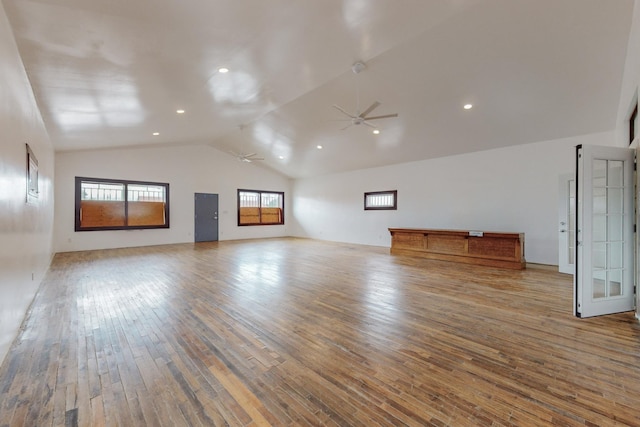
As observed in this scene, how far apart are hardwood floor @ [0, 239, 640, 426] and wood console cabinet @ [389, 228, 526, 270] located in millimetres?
1452

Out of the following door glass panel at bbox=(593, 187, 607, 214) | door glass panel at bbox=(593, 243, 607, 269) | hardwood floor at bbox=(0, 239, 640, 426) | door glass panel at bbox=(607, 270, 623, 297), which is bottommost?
hardwood floor at bbox=(0, 239, 640, 426)

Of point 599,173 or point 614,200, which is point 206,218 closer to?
point 599,173

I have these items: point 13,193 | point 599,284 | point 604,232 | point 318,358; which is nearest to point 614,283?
point 599,284

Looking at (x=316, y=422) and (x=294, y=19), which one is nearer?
(x=316, y=422)

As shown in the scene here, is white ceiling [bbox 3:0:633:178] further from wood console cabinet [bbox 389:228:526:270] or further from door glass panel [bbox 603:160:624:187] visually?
wood console cabinet [bbox 389:228:526:270]

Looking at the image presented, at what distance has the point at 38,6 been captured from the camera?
2.12m

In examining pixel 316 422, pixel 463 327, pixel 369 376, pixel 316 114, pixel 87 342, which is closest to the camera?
pixel 316 422

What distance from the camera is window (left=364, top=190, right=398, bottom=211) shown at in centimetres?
912

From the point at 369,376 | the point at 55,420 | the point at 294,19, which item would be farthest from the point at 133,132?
the point at 369,376

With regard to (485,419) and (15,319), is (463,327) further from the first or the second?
(15,319)

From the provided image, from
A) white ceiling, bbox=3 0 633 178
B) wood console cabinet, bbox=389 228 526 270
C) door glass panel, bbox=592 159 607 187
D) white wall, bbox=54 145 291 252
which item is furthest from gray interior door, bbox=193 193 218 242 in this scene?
door glass panel, bbox=592 159 607 187

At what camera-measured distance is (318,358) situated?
229cm

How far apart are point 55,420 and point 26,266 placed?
262 centimetres

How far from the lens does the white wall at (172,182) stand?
788cm
